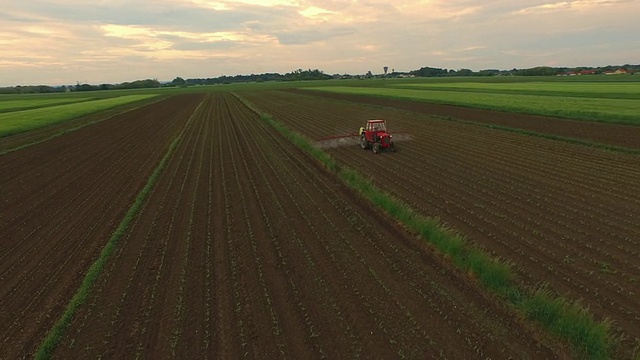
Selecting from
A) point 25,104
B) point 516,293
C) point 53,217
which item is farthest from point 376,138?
point 25,104

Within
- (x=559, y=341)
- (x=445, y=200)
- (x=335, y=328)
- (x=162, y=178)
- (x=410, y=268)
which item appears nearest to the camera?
(x=559, y=341)

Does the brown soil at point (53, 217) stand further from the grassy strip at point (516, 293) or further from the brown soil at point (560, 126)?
the brown soil at point (560, 126)

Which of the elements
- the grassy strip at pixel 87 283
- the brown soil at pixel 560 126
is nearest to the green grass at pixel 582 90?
the brown soil at pixel 560 126

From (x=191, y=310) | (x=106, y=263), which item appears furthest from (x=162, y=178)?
(x=191, y=310)

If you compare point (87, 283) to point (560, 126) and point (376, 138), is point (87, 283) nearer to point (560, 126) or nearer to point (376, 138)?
point (376, 138)

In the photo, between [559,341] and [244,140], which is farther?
[244,140]

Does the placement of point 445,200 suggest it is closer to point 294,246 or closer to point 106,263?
point 294,246

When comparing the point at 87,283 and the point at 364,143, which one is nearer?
the point at 87,283
